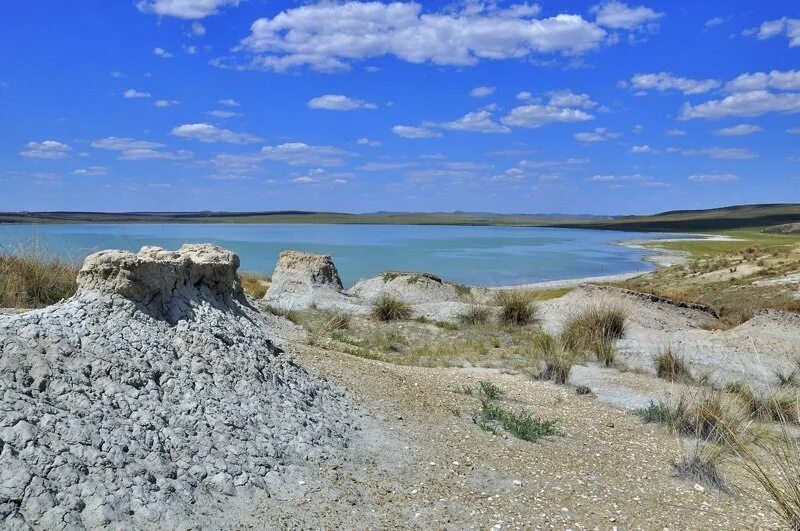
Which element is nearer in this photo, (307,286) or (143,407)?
(143,407)

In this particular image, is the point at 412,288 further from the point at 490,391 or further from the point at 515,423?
the point at 515,423

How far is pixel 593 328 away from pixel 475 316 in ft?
12.7

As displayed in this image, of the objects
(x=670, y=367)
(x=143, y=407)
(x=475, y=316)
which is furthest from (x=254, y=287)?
(x=143, y=407)

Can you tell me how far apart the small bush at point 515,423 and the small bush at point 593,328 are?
521 cm

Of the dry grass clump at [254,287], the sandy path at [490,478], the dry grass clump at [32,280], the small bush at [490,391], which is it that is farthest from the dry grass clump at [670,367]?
the dry grass clump at [254,287]

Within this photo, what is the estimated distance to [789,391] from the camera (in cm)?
943

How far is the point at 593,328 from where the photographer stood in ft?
45.5

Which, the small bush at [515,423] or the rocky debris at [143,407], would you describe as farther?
the small bush at [515,423]

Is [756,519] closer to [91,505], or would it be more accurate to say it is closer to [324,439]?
[324,439]

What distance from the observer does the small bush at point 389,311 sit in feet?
55.5

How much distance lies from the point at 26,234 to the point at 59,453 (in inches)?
405

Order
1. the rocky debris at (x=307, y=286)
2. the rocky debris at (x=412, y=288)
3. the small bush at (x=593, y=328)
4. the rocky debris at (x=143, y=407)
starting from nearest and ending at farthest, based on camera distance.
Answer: the rocky debris at (x=143, y=407), the small bush at (x=593, y=328), the rocky debris at (x=307, y=286), the rocky debris at (x=412, y=288)

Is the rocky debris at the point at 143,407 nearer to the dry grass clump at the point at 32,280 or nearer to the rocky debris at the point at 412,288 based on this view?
the dry grass clump at the point at 32,280

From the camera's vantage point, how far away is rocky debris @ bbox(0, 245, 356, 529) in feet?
13.5
